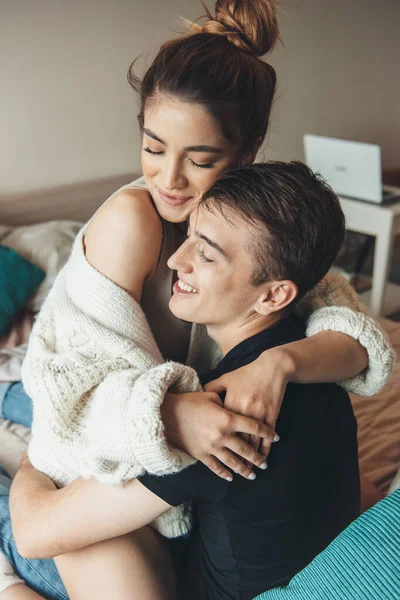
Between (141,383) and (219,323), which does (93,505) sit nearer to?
(141,383)

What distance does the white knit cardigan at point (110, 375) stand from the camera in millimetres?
724

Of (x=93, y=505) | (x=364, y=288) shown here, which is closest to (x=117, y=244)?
(x=93, y=505)

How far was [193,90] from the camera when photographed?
3.25 feet

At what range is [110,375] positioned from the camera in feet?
2.66

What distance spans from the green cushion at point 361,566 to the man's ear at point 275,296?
1.14 feet

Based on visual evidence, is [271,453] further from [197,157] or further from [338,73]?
[338,73]

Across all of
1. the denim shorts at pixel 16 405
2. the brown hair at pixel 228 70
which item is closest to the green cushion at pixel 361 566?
the brown hair at pixel 228 70

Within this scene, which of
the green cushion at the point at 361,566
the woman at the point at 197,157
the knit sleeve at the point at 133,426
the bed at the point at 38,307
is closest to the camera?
the green cushion at the point at 361,566

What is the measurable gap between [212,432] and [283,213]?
0.33m

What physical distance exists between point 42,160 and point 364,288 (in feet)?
6.35

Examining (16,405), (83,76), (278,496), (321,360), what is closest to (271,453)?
(278,496)

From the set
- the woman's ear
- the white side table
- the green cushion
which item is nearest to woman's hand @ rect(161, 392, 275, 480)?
the green cushion

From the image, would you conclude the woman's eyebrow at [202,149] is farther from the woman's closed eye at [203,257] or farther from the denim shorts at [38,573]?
the denim shorts at [38,573]

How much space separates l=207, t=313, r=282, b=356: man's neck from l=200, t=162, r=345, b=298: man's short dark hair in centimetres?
7
